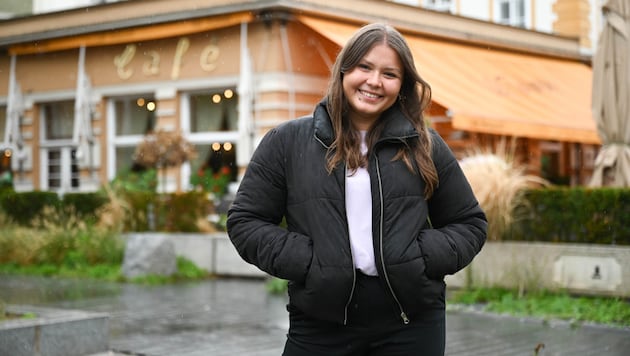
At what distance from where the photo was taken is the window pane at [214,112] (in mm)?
19484

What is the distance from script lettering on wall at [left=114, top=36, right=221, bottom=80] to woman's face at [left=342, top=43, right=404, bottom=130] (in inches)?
623

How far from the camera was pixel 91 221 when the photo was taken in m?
15.5

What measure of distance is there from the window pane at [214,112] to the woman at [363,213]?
1608 cm

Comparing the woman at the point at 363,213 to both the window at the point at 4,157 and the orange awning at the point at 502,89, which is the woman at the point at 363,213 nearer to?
the orange awning at the point at 502,89

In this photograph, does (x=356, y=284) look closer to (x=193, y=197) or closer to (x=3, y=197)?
(x=193, y=197)

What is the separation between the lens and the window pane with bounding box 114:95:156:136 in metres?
20.6

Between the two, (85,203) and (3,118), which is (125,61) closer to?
(3,118)

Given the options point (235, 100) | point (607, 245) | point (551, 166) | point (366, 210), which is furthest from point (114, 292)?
point (551, 166)

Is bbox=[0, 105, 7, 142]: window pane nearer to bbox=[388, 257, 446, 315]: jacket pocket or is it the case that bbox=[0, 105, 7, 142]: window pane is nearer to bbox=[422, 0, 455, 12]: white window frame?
bbox=[422, 0, 455, 12]: white window frame

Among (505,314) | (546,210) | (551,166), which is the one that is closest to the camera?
(505,314)

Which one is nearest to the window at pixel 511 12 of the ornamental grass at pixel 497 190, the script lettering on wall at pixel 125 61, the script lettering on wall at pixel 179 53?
the script lettering on wall at pixel 179 53

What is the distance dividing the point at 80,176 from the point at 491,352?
48.9 feet

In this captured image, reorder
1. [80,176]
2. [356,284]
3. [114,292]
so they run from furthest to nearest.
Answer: [80,176] < [114,292] < [356,284]

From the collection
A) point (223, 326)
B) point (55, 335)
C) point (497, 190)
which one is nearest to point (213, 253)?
point (497, 190)
